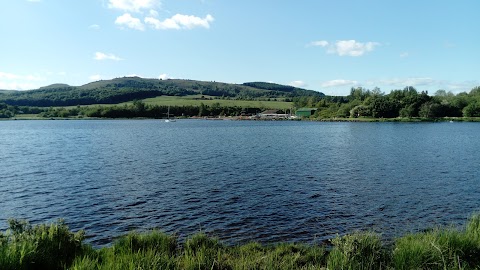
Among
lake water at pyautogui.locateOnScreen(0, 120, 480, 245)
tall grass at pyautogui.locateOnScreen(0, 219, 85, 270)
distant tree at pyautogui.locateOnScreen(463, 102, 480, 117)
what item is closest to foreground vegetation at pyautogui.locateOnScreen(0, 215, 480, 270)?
tall grass at pyautogui.locateOnScreen(0, 219, 85, 270)

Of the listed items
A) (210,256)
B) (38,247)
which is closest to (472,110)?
(210,256)

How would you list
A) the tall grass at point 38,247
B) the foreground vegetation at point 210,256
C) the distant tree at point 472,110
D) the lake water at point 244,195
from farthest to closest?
the distant tree at point 472,110, the lake water at point 244,195, the foreground vegetation at point 210,256, the tall grass at point 38,247

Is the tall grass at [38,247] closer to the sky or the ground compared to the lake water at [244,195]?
closer to the sky

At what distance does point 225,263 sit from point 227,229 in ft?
27.3

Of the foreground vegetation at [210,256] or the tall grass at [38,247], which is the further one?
the foreground vegetation at [210,256]

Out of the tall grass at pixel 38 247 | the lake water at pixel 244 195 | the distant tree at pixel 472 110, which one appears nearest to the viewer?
the tall grass at pixel 38 247

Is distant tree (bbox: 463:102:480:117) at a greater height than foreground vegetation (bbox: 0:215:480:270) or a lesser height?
greater

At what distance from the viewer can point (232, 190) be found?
3042 centimetres

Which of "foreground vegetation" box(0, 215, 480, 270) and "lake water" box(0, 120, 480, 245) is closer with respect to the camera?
"foreground vegetation" box(0, 215, 480, 270)

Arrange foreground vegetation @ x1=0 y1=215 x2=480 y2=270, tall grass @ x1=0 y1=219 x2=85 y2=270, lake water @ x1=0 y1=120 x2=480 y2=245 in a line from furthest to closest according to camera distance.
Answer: lake water @ x1=0 y1=120 x2=480 y2=245, foreground vegetation @ x1=0 y1=215 x2=480 y2=270, tall grass @ x1=0 y1=219 x2=85 y2=270

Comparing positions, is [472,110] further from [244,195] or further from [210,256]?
[210,256]

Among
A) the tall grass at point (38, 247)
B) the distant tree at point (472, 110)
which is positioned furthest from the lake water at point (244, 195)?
the distant tree at point (472, 110)

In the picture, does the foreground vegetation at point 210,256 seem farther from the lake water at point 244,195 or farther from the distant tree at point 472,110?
the distant tree at point 472,110

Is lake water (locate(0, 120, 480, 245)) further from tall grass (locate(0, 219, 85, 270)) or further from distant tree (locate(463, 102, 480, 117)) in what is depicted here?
distant tree (locate(463, 102, 480, 117))
